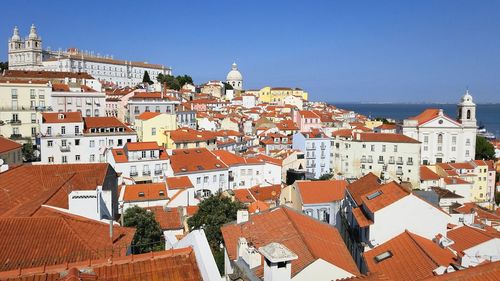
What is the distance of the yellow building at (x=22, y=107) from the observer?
48.2m

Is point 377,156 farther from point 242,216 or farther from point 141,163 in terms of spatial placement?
point 242,216

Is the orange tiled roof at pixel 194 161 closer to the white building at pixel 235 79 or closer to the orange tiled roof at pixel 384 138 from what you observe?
the orange tiled roof at pixel 384 138

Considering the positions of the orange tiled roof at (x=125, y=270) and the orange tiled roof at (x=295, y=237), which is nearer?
the orange tiled roof at (x=125, y=270)

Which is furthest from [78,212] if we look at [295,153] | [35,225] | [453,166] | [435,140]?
[435,140]

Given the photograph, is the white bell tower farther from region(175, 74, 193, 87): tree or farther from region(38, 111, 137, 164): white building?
region(175, 74, 193, 87): tree

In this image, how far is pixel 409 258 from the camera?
13914 millimetres

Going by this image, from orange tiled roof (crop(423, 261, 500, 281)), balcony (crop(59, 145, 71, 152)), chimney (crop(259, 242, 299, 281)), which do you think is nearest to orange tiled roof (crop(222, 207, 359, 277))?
chimney (crop(259, 242, 299, 281))

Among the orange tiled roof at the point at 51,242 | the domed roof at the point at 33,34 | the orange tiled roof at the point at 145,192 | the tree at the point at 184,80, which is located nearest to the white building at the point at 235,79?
the tree at the point at 184,80

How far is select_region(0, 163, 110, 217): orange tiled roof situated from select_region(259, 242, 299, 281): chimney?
6.33 metres

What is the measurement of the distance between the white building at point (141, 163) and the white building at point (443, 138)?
39.7 metres

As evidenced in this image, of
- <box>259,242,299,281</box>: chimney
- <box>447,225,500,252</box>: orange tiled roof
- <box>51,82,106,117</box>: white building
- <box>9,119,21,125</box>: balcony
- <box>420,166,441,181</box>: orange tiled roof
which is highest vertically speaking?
<box>51,82,106,117</box>: white building

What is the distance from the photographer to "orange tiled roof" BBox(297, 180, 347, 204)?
24.7m

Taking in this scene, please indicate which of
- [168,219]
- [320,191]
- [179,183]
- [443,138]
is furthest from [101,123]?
[443,138]

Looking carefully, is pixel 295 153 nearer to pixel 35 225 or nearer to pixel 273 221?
pixel 273 221
